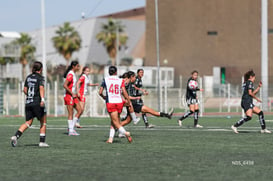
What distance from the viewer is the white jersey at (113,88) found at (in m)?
15.2

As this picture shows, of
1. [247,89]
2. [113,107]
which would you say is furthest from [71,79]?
[247,89]

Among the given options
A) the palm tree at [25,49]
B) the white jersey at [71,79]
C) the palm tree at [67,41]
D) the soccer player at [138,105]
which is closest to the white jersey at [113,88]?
the white jersey at [71,79]

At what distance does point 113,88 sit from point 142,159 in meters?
3.70

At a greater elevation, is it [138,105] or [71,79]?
[71,79]

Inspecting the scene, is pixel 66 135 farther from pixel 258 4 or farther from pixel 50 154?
pixel 258 4

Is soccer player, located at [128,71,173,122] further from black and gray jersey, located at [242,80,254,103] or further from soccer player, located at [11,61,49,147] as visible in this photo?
soccer player, located at [11,61,49,147]

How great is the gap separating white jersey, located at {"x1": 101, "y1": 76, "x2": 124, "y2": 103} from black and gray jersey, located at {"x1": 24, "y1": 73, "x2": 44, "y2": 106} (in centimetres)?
171

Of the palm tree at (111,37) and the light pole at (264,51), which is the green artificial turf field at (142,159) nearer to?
the light pole at (264,51)

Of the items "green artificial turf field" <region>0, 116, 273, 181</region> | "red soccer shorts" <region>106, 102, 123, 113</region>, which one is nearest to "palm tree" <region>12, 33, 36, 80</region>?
"green artificial turf field" <region>0, 116, 273, 181</region>

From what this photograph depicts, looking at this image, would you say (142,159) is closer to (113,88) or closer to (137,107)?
→ (113,88)

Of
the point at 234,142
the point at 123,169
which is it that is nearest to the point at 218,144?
the point at 234,142

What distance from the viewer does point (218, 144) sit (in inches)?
583

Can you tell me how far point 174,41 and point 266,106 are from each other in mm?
40693

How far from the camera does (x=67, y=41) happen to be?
290 ft
